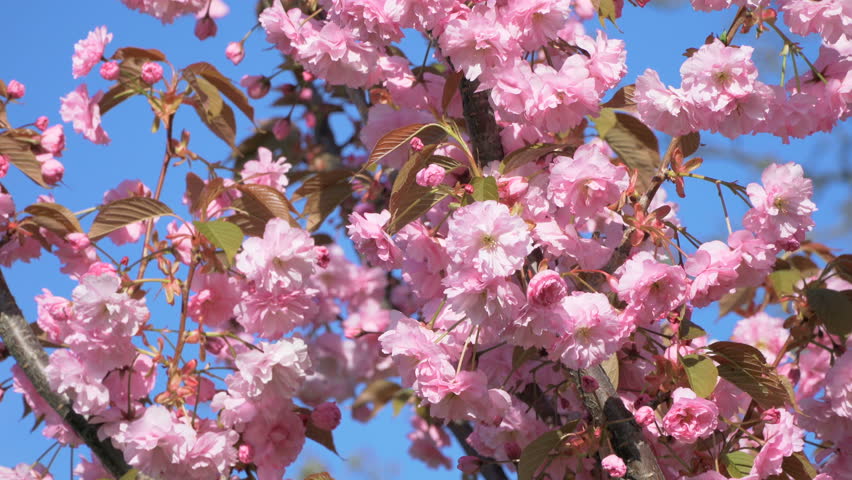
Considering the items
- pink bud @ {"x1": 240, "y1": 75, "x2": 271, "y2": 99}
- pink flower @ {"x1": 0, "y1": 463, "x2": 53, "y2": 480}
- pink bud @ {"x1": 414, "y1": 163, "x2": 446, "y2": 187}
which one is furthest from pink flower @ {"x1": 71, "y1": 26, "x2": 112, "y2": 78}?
pink bud @ {"x1": 414, "y1": 163, "x2": 446, "y2": 187}

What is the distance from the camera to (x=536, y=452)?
5.15 feet

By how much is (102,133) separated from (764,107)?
146 centimetres

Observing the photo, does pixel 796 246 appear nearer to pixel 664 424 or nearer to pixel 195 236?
pixel 664 424

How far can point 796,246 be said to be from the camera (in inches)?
63.0

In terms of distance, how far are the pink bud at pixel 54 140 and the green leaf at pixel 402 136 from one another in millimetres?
923

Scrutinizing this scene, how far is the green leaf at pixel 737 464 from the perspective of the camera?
61.0 inches

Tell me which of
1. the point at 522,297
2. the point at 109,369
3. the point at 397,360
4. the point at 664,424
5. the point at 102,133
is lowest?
the point at 664,424

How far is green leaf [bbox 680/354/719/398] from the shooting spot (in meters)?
1.50

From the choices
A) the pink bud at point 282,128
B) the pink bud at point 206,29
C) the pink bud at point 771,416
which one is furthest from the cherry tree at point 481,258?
the pink bud at point 282,128

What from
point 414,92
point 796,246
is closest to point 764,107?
point 796,246

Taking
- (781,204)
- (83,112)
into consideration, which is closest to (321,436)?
(83,112)

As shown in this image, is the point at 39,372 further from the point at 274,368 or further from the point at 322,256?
the point at 322,256

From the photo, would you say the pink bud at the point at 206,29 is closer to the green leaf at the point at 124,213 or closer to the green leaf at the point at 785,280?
the green leaf at the point at 124,213

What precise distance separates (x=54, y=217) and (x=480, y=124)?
0.95 metres
